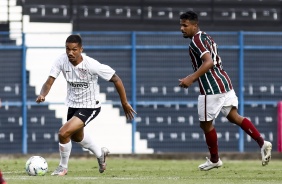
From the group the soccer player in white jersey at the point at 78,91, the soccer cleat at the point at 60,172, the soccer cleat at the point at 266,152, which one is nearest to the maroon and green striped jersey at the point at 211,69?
the soccer cleat at the point at 266,152

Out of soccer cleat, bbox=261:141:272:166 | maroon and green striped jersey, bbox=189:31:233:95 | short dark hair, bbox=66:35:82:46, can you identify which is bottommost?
soccer cleat, bbox=261:141:272:166

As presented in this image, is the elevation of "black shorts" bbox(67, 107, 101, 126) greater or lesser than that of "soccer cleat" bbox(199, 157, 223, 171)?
greater

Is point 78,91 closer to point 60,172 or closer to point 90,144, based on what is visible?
point 90,144

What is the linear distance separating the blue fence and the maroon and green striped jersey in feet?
22.5

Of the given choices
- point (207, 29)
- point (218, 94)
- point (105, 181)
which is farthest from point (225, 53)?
point (105, 181)

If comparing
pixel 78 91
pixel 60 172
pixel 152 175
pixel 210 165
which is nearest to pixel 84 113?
pixel 78 91

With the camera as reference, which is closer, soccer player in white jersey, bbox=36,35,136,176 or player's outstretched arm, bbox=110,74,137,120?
player's outstretched arm, bbox=110,74,137,120

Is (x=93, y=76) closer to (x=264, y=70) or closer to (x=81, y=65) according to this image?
(x=81, y=65)

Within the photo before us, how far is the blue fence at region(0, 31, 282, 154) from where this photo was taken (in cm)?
2111

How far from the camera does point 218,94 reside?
46.9 feet

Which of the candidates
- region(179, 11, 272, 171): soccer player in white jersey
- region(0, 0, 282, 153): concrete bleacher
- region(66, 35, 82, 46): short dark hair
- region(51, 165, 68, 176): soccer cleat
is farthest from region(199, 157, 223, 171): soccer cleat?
region(0, 0, 282, 153): concrete bleacher

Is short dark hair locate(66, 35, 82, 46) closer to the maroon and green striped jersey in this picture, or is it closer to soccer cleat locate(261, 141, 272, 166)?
the maroon and green striped jersey

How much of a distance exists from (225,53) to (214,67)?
24.0 ft

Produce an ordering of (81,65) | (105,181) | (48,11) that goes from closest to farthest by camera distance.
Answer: (105,181), (81,65), (48,11)
